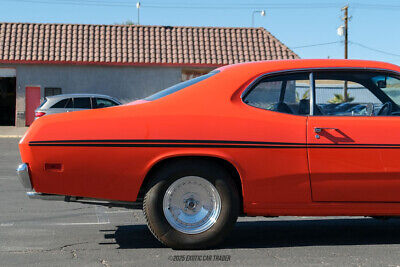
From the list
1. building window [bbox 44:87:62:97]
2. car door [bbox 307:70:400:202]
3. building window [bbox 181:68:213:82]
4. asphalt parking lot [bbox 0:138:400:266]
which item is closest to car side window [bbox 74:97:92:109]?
building window [bbox 44:87:62:97]

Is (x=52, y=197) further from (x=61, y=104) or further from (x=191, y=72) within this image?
(x=191, y=72)

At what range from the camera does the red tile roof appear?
33.2m

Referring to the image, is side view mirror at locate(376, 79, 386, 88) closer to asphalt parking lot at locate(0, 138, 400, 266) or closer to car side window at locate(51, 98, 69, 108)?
asphalt parking lot at locate(0, 138, 400, 266)

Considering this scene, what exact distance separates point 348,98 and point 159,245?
2.20 meters

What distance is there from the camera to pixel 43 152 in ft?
19.6

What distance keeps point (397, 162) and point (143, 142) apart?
7.33 ft

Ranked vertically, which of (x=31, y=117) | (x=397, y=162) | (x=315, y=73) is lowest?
(x=31, y=117)

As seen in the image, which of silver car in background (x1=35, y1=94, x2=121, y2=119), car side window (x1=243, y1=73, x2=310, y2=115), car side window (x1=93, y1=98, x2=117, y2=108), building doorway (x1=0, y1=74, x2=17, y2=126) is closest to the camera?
car side window (x1=243, y1=73, x2=310, y2=115)

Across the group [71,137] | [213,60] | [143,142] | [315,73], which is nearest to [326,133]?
[315,73]

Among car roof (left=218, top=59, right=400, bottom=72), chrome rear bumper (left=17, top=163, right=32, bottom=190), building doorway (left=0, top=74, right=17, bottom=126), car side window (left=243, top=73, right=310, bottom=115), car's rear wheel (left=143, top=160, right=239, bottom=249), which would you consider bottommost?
building doorway (left=0, top=74, right=17, bottom=126)

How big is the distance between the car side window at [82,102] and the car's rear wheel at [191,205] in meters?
16.8

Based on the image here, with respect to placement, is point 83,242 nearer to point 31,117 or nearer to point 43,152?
point 43,152

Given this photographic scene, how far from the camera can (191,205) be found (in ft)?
20.0

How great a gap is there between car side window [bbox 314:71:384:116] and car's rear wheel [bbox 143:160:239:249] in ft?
3.72
